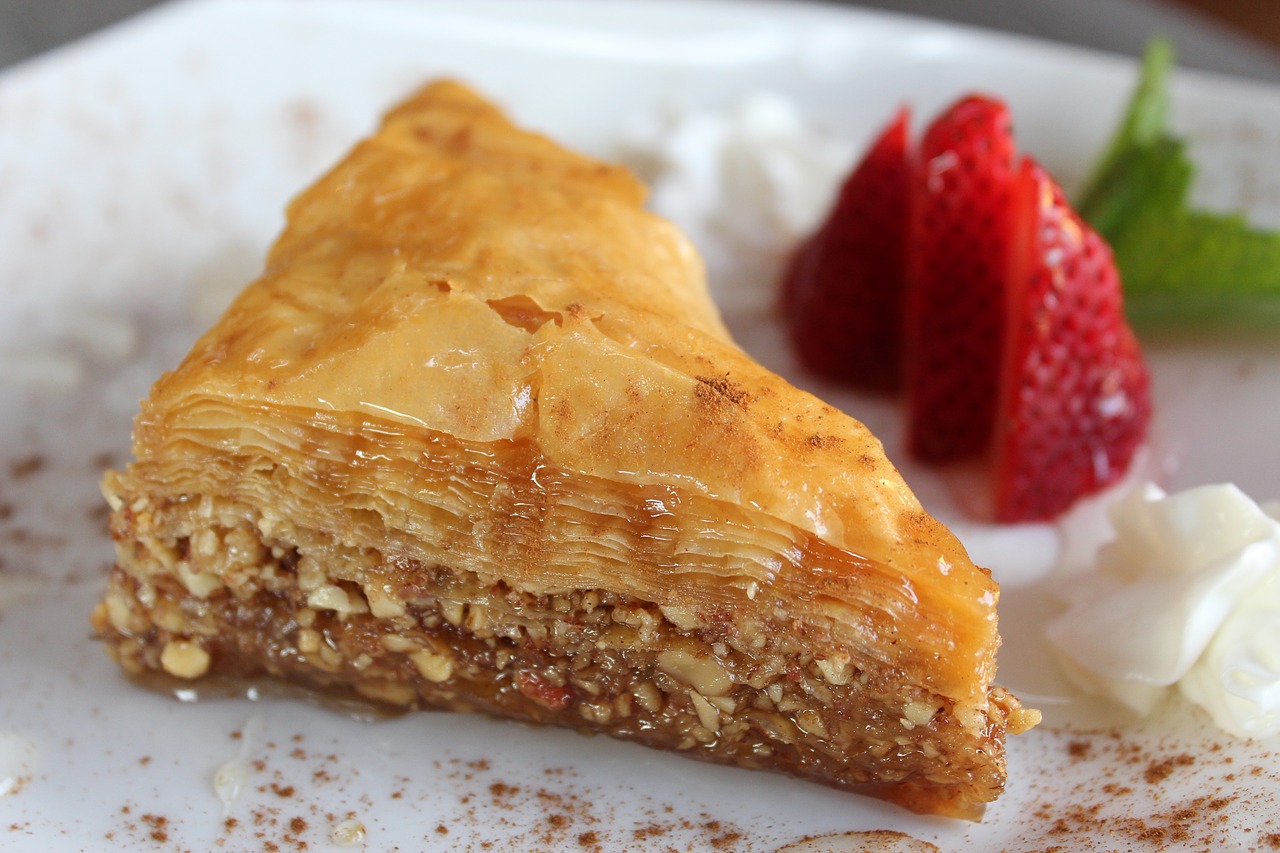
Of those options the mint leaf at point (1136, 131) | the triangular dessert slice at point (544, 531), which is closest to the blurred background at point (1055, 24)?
the mint leaf at point (1136, 131)

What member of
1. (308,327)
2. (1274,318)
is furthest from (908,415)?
(308,327)

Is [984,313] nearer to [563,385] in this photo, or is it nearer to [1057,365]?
[1057,365]

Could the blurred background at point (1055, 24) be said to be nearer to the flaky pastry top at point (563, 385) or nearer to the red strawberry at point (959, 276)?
the red strawberry at point (959, 276)

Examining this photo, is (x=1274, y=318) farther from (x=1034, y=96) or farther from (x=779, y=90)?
(x=779, y=90)

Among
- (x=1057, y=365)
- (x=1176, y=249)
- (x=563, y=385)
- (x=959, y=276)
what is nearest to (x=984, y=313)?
(x=959, y=276)

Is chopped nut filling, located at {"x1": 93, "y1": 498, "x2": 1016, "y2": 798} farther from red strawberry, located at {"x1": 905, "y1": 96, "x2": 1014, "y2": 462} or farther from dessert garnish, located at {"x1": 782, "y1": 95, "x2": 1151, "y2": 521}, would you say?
red strawberry, located at {"x1": 905, "y1": 96, "x2": 1014, "y2": 462}

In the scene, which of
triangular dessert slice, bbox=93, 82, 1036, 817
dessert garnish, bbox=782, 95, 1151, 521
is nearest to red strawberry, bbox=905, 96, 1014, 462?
dessert garnish, bbox=782, 95, 1151, 521
